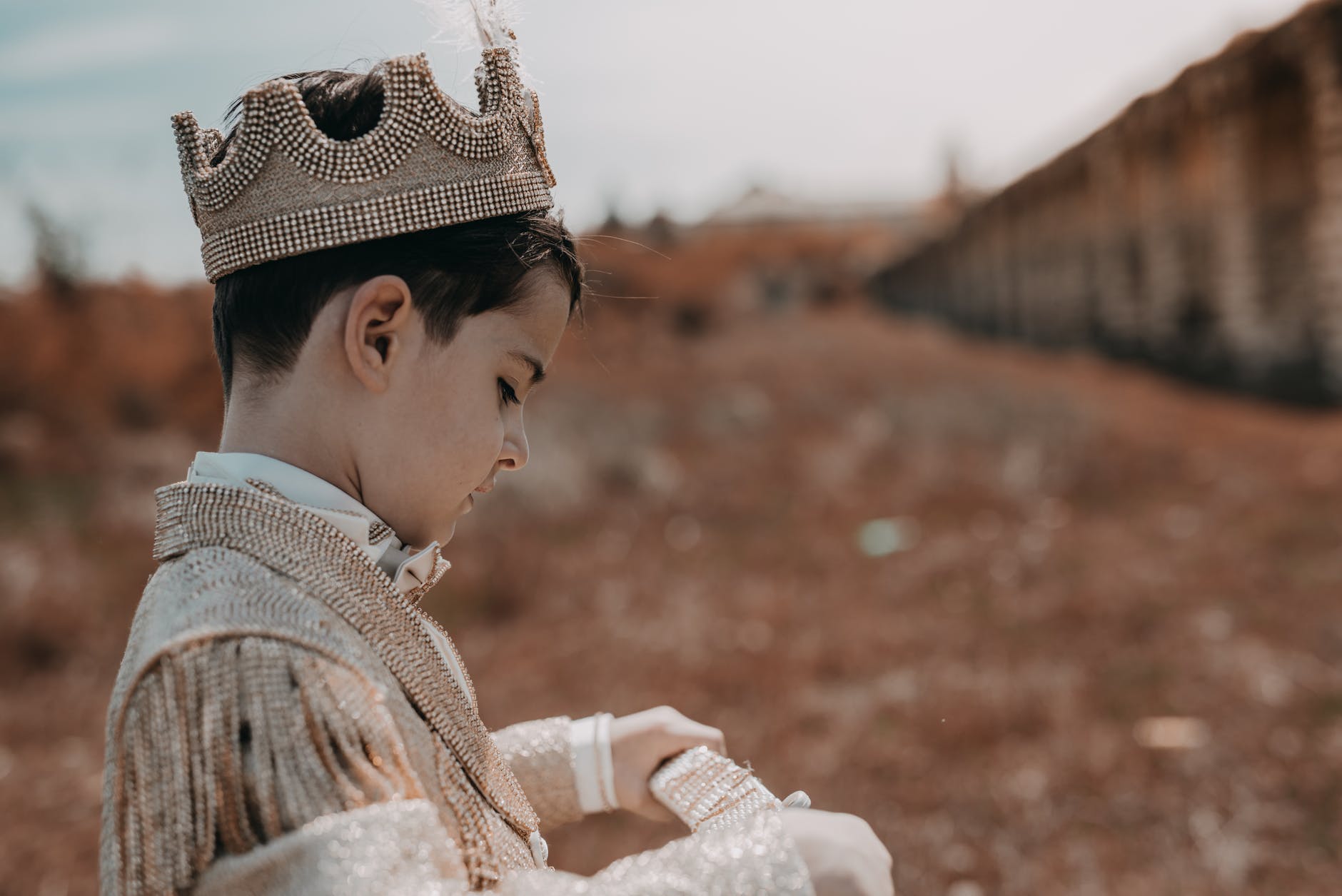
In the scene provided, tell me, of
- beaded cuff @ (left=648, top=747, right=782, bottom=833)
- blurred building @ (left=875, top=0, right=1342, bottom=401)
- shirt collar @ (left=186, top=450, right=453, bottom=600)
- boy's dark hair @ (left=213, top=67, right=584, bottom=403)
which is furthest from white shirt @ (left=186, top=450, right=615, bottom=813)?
blurred building @ (left=875, top=0, right=1342, bottom=401)

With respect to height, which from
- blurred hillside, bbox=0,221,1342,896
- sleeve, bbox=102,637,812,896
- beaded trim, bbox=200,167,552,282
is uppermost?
beaded trim, bbox=200,167,552,282

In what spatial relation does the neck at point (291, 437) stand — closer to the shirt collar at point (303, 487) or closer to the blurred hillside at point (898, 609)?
the shirt collar at point (303, 487)

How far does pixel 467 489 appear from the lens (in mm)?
1243

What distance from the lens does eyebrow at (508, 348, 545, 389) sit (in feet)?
4.09

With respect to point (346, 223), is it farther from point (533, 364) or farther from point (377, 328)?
point (533, 364)

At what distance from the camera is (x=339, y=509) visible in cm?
115

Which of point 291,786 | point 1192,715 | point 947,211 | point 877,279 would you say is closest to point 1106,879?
point 1192,715

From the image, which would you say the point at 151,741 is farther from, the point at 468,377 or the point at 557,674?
the point at 557,674

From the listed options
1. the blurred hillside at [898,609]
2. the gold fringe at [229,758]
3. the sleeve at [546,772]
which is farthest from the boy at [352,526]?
the blurred hillside at [898,609]

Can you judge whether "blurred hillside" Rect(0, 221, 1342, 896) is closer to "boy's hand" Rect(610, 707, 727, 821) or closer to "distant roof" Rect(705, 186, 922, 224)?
"boy's hand" Rect(610, 707, 727, 821)

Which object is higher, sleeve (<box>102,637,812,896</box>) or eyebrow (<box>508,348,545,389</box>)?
eyebrow (<box>508,348,545,389</box>)

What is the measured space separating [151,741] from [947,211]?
81.5 meters

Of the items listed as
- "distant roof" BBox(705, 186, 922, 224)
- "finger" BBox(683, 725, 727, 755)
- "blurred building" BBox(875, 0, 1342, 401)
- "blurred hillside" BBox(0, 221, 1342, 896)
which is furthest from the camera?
"distant roof" BBox(705, 186, 922, 224)

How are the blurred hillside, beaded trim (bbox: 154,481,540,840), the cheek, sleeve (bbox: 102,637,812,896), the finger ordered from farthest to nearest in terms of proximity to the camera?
the blurred hillside, the finger, the cheek, beaded trim (bbox: 154,481,540,840), sleeve (bbox: 102,637,812,896)
